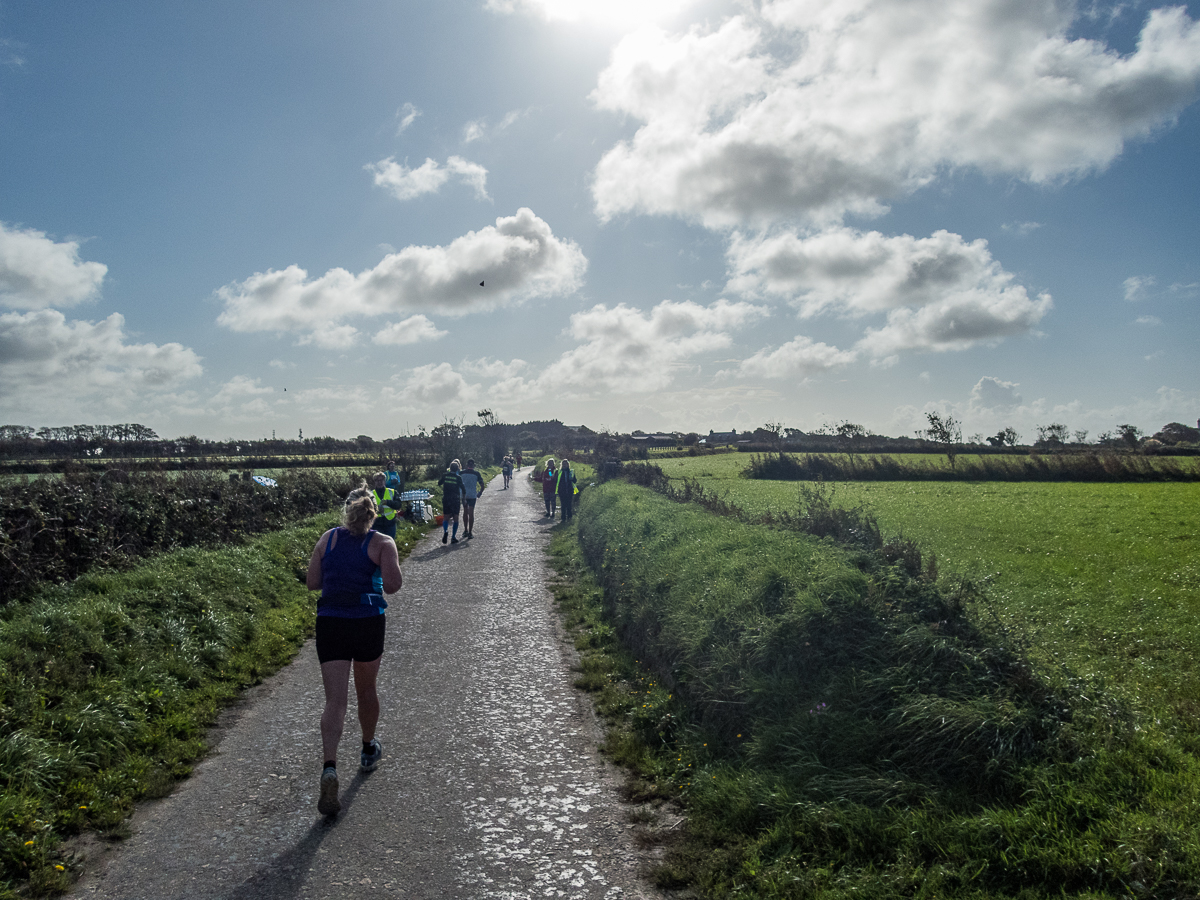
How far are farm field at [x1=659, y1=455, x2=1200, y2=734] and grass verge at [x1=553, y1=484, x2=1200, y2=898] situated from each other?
120cm

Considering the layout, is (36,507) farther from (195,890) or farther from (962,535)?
(962,535)

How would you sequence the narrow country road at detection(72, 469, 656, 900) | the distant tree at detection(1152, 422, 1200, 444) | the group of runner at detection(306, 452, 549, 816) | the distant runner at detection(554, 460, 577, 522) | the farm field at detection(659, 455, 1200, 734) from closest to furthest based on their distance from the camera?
the narrow country road at detection(72, 469, 656, 900)
the group of runner at detection(306, 452, 549, 816)
the farm field at detection(659, 455, 1200, 734)
the distant runner at detection(554, 460, 577, 522)
the distant tree at detection(1152, 422, 1200, 444)

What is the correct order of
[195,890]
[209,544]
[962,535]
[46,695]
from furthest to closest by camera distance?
1. [962,535]
2. [209,544]
3. [46,695]
4. [195,890]

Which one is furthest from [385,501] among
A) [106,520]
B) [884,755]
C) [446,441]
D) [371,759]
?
[446,441]

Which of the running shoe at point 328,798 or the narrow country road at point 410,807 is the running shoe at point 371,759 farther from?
the running shoe at point 328,798

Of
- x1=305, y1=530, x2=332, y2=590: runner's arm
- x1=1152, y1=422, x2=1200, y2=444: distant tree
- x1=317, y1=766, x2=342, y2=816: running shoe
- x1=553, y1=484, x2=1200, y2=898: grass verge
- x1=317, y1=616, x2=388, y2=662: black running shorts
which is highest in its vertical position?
x1=1152, y1=422, x2=1200, y2=444: distant tree

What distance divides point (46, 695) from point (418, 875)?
3942 mm

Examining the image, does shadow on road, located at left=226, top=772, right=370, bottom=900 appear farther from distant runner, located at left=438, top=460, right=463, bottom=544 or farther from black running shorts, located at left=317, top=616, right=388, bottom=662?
distant runner, located at left=438, top=460, right=463, bottom=544

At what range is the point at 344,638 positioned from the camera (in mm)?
4605

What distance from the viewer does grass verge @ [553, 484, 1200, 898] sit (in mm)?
3203

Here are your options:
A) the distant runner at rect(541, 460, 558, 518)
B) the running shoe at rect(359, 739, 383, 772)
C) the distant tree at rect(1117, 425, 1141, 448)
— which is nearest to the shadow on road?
the running shoe at rect(359, 739, 383, 772)

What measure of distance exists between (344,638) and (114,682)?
2.76 metres

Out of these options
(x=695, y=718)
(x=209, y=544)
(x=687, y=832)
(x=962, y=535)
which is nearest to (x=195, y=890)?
(x=687, y=832)

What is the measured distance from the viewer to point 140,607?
7.71 m
